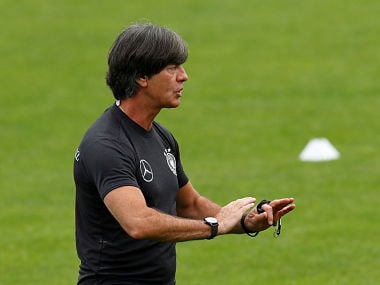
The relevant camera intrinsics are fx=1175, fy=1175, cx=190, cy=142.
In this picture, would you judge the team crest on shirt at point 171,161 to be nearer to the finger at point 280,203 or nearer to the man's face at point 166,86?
the man's face at point 166,86

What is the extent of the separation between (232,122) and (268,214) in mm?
12855

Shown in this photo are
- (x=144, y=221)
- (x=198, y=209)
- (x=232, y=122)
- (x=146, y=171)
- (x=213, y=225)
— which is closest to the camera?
(x=144, y=221)

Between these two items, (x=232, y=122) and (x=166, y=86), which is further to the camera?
(x=232, y=122)

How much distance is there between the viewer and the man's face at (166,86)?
630 centimetres

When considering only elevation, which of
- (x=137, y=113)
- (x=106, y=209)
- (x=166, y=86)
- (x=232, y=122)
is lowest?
(x=106, y=209)

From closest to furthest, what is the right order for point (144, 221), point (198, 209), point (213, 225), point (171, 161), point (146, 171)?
point (144, 221) < point (213, 225) < point (146, 171) < point (171, 161) < point (198, 209)

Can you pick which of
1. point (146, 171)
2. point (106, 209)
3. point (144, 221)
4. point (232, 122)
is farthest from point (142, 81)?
point (232, 122)

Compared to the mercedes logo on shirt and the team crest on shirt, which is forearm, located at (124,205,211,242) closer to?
the mercedes logo on shirt

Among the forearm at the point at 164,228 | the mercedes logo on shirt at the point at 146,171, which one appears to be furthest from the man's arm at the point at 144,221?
the mercedes logo on shirt at the point at 146,171

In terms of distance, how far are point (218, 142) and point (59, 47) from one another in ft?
23.7

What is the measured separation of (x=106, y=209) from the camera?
6199 millimetres

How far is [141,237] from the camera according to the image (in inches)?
231

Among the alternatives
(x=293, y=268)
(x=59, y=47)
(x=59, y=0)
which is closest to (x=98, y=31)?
(x=59, y=47)

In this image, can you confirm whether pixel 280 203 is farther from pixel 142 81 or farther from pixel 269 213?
pixel 142 81
